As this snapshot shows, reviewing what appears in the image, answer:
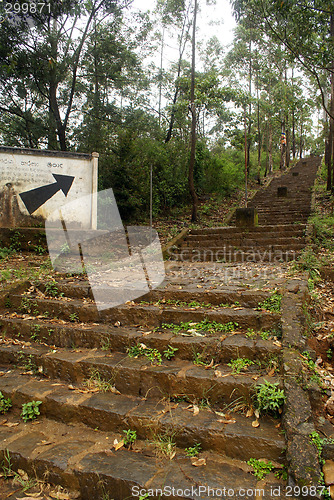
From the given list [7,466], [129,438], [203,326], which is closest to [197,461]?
[129,438]

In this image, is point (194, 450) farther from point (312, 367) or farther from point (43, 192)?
point (43, 192)

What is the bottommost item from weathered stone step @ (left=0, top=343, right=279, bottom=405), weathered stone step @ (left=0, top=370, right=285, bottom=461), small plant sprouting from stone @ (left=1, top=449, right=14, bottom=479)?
small plant sprouting from stone @ (left=1, top=449, right=14, bottom=479)

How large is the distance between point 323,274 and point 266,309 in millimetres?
2064

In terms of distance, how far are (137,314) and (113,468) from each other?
1.97 m

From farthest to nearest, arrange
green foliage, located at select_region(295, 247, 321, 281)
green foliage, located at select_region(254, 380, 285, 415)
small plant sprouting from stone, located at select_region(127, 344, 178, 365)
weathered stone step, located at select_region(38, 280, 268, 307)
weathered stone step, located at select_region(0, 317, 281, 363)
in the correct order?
green foliage, located at select_region(295, 247, 321, 281), weathered stone step, located at select_region(38, 280, 268, 307), small plant sprouting from stone, located at select_region(127, 344, 178, 365), weathered stone step, located at select_region(0, 317, 281, 363), green foliage, located at select_region(254, 380, 285, 415)

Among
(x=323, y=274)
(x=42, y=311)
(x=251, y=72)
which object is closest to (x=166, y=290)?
(x=42, y=311)

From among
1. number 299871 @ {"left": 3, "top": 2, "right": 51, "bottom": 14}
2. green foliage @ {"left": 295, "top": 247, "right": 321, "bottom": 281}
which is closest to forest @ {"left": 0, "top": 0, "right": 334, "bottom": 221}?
number 299871 @ {"left": 3, "top": 2, "right": 51, "bottom": 14}

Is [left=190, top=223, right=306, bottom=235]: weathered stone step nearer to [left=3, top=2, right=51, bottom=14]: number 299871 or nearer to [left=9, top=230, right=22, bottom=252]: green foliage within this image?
[left=9, top=230, right=22, bottom=252]: green foliage

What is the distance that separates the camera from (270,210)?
42.7ft

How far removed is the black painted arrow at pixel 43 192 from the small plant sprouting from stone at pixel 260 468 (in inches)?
292

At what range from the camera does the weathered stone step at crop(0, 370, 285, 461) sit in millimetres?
2393

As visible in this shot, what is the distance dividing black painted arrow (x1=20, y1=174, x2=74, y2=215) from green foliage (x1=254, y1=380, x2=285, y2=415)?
23.2 feet

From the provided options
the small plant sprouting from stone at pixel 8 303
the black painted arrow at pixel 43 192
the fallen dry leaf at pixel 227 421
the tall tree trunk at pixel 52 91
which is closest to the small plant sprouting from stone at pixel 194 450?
the fallen dry leaf at pixel 227 421

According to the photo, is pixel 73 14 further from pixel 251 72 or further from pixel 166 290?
pixel 251 72
